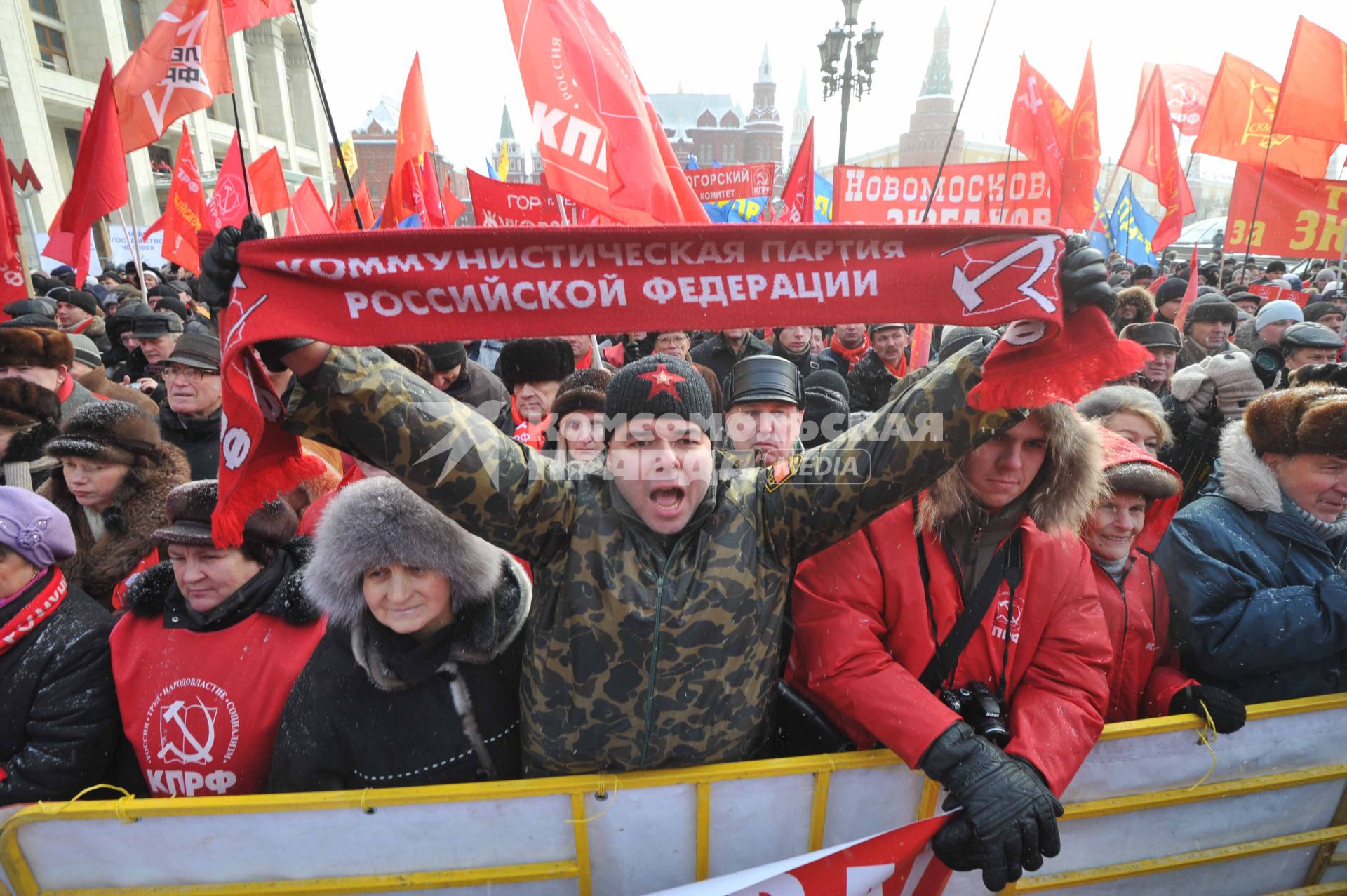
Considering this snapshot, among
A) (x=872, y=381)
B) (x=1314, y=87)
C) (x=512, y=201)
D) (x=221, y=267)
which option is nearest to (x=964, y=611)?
(x=221, y=267)

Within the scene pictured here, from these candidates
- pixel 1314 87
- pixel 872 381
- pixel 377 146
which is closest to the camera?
pixel 872 381

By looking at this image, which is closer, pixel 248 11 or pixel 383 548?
pixel 383 548

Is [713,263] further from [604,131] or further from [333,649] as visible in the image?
[604,131]

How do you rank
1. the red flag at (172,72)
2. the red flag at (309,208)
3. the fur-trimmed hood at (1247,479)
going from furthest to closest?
the red flag at (309,208) → the red flag at (172,72) → the fur-trimmed hood at (1247,479)

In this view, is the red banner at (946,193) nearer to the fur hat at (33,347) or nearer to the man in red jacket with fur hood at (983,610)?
the man in red jacket with fur hood at (983,610)

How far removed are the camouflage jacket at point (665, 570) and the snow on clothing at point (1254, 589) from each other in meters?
1.19

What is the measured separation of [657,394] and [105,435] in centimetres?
234

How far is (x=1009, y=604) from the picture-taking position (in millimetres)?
1836

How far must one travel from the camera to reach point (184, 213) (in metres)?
7.36

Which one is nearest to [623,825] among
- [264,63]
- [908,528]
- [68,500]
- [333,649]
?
[333,649]

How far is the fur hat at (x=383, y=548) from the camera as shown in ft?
5.50

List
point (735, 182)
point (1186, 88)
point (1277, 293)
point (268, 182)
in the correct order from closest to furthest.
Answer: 1. point (268, 182)
2. point (1186, 88)
3. point (735, 182)
4. point (1277, 293)

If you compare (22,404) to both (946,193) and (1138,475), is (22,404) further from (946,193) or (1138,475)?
(946,193)

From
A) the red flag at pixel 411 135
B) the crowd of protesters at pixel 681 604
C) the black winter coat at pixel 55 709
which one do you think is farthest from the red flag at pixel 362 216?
the crowd of protesters at pixel 681 604
